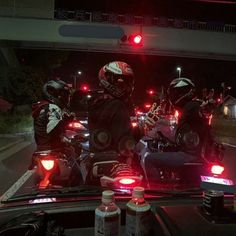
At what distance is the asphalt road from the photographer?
9391mm

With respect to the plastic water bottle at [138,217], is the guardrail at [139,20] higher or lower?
higher

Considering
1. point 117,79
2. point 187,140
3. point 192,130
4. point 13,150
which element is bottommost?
point 13,150

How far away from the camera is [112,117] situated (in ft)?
13.4

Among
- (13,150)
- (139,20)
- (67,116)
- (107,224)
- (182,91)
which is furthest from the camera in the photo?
(139,20)

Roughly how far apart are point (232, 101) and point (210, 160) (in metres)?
35.4

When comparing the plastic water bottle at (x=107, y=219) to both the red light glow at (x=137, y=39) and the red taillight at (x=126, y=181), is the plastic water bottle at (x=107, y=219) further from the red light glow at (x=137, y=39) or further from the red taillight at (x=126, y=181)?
the red light glow at (x=137, y=39)

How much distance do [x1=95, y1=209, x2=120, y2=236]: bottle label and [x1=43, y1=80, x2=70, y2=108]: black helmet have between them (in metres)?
3.05

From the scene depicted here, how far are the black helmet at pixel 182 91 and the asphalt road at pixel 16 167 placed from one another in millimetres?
4624

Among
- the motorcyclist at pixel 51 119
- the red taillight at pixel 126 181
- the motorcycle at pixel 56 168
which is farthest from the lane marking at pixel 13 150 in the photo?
the red taillight at pixel 126 181

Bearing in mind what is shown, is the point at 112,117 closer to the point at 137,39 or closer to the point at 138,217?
the point at 138,217

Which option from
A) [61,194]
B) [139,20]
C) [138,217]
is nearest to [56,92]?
[61,194]

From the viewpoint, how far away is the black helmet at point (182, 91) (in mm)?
4820

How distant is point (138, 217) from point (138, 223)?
0.10ft

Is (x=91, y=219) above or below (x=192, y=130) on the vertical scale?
below
